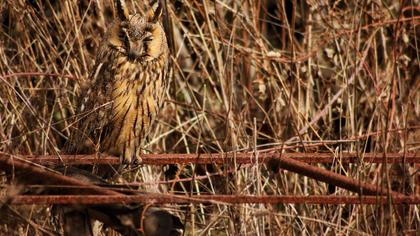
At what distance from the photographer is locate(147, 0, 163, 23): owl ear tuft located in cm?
325

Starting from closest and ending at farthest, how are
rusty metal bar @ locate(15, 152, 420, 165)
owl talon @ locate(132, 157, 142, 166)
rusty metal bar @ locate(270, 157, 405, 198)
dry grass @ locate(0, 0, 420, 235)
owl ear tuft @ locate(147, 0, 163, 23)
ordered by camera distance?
rusty metal bar @ locate(270, 157, 405, 198) < rusty metal bar @ locate(15, 152, 420, 165) < owl talon @ locate(132, 157, 142, 166) < owl ear tuft @ locate(147, 0, 163, 23) < dry grass @ locate(0, 0, 420, 235)

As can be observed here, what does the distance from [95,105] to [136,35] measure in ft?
1.06

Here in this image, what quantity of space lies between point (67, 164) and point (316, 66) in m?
1.80

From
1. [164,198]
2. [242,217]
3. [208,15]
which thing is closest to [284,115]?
[208,15]

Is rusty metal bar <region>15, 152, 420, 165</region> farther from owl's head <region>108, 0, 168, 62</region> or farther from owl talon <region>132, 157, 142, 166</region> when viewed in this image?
owl's head <region>108, 0, 168, 62</region>

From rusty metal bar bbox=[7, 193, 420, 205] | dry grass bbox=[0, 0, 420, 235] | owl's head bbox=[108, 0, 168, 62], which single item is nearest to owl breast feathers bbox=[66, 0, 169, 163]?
owl's head bbox=[108, 0, 168, 62]

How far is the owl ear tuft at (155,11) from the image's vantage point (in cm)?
325

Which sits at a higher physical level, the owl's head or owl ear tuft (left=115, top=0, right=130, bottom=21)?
owl ear tuft (left=115, top=0, right=130, bottom=21)

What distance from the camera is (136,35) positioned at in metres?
3.13

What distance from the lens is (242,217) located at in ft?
8.57

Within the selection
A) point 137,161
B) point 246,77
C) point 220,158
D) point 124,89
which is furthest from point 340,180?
point 246,77

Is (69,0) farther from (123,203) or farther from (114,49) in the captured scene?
(123,203)

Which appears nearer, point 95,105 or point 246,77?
point 95,105

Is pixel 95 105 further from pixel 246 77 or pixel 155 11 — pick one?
pixel 246 77
